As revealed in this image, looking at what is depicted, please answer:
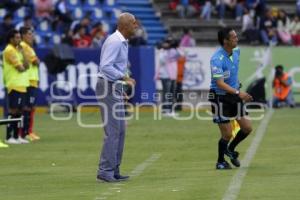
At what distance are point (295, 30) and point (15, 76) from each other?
17474 mm

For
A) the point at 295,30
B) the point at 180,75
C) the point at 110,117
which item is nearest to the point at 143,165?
the point at 110,117

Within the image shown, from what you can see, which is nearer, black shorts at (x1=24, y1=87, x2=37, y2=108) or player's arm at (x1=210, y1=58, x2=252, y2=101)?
player's arm at (x1=210, y1=58, x2=252, y2=101)

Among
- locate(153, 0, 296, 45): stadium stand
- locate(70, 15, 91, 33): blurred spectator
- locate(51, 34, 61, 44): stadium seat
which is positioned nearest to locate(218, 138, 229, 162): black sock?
locate(70, 15, 91, 33): blurred spectator

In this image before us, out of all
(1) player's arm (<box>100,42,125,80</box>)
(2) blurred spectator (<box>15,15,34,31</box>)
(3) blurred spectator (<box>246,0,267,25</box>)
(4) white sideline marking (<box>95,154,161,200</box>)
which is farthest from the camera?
(3) blurred spectator (<box>246,0,267,25</box>)

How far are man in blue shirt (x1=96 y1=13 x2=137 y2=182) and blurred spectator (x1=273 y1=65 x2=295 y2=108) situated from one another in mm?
18000

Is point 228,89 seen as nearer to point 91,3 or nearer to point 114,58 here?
point 114,58

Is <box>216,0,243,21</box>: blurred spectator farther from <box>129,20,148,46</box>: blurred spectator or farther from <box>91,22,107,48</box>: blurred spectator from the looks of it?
<box>91,22,107,48</box>: blurred spectator

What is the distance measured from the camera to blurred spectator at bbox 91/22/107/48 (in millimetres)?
30625

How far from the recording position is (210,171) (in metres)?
13.9

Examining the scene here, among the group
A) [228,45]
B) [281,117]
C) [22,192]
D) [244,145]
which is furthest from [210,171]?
[281,117]

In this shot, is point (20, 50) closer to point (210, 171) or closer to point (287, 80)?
point (210, 171)

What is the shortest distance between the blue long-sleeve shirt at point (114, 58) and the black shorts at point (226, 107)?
2.06 metres

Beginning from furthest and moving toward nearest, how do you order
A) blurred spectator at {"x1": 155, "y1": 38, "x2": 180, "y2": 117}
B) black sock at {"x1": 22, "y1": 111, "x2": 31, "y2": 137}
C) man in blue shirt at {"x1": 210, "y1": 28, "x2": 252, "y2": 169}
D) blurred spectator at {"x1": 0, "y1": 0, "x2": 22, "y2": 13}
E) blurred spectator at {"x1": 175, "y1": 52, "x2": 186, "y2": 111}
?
blurred spectator at {"x1": 0, "y1": 0, "x2": 22, "y2": 13}
blurred spectator at {"x1": 175, "y1": 52, "x2": 186, "y2": 111}
blurred spectator at {"x1": 155, "y1": 38, "x2": 180, "y2": 117}
black sock at {"x1": 22, "y1": 111, "x2": 31, "y2": 137}
man in blue shirt at {"x1": 210, "y1": 28, "x2": 252, "y2": 169}

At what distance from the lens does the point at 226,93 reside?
1409 cm
